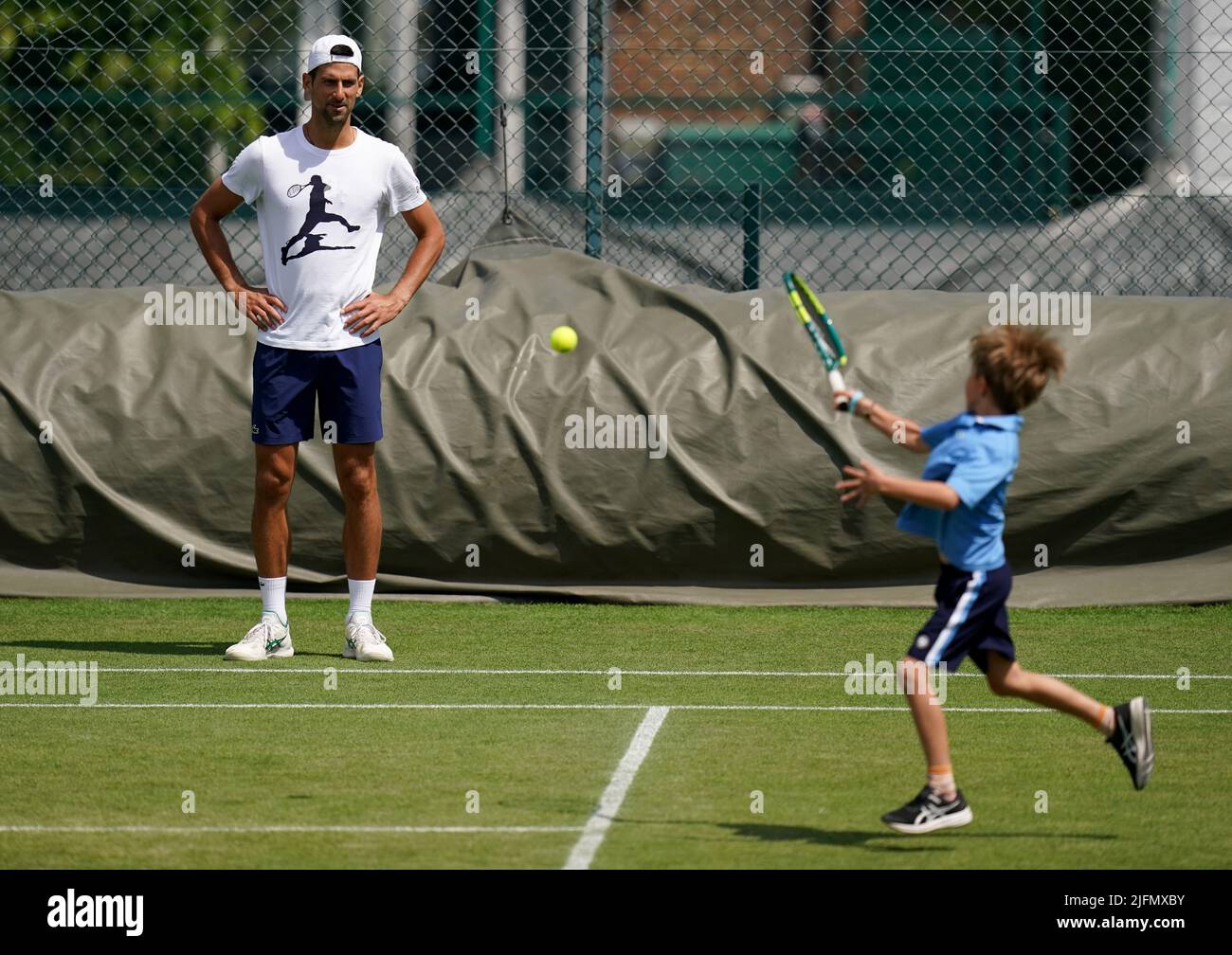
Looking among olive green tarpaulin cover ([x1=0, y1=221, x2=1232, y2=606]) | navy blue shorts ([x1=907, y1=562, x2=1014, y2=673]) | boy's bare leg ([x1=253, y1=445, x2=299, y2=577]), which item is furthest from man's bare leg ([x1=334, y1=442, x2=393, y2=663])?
navy blue shorts ([x1=907, y1=562, x2=1014, y2=673])

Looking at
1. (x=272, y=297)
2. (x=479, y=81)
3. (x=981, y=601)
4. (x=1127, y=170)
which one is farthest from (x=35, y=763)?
(x=1127, y=170)

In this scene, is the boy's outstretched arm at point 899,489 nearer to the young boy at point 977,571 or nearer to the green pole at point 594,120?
the young boy at point 977,571

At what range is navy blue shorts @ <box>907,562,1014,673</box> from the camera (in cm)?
471

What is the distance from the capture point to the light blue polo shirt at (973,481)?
15.3 ft

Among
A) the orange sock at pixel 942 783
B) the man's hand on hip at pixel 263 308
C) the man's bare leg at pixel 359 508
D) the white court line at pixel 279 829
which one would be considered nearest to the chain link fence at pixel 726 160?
the man's hand on hip at pixel 263 308

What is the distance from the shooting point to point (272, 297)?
282 inches

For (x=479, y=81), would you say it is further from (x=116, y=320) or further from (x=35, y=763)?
(x=35, y=763)

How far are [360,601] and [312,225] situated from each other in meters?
1.52

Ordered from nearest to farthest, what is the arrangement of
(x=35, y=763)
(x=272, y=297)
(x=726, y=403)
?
1. (x=35, y=763)
2. (x=272, y=297)
3. (x=726, y=403)

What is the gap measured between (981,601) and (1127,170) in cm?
861

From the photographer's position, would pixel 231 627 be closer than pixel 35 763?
No

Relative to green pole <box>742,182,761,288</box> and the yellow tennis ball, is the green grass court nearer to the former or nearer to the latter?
the yellow tennis ball

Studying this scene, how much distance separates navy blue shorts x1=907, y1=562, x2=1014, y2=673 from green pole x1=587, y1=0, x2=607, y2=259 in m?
5.53

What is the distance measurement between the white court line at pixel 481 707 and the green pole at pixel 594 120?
163 inches
